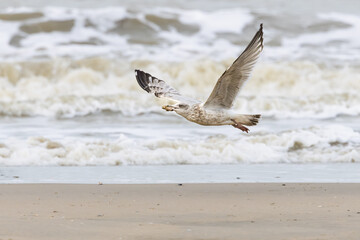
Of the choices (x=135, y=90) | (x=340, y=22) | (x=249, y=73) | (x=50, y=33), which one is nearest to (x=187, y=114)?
(x=249, y=73)

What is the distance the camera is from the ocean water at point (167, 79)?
9375 millimetres

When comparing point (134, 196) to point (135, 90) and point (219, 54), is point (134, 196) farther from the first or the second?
point (219, 54)

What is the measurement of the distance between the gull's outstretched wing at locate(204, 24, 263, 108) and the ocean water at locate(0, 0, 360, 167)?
1.25 meters

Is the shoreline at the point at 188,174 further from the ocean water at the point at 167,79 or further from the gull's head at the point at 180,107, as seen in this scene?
the gull's head at the point at 180,107

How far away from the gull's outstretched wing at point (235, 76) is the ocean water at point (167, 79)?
1255mm

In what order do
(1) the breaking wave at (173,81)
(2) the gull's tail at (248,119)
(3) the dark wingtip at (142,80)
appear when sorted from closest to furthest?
(2) the gull's tail at (248,119), (3) the dark wingtip at (142,80), (1) the breaking wave at (173,81)

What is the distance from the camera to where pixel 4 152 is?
9078mm

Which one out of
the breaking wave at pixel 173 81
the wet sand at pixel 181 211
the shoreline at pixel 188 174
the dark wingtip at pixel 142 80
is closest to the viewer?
the wet sand at pixel 181 211

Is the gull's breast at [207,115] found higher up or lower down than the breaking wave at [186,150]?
higher up

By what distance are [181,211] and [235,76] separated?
4.54 ft

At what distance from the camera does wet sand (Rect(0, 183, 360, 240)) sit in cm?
509

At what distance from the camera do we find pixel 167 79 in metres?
16.7

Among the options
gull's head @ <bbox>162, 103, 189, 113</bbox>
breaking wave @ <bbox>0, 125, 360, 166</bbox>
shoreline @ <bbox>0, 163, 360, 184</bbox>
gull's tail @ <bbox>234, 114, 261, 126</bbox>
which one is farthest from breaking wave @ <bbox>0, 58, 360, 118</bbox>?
gull's tail @ <bbox>234, 114, 261, 126</bbox>

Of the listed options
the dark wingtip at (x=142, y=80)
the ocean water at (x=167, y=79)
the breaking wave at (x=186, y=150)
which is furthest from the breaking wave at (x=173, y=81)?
the dark wingtip at (x=142, y=80)
